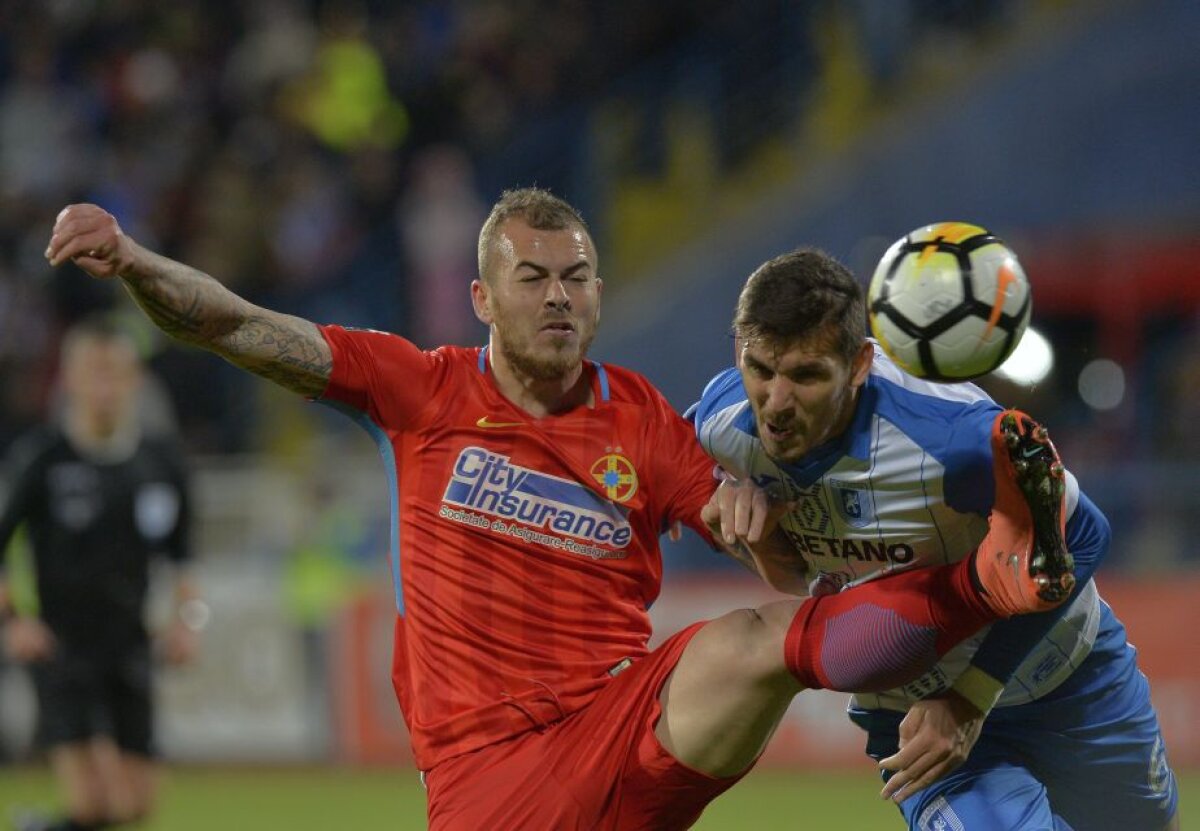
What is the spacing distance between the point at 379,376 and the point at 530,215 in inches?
24.4

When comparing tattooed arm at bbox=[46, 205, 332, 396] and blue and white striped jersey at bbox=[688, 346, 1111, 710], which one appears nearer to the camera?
tattooed arm at bbox=[46, 205, 332, 396]

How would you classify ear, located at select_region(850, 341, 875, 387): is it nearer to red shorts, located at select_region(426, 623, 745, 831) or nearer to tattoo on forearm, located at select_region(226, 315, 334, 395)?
red shorts, located at select_region(426, 623, 745, 831)

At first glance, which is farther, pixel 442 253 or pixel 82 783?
pixel 442 253

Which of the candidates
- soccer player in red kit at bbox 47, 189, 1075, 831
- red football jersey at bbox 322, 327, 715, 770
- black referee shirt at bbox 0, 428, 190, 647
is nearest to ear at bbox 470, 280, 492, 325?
soccer player in red kit at bbox 47, 189, 1075, 831

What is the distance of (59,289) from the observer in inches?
559

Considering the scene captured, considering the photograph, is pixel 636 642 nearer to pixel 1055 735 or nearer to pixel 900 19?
pixel 1055 735

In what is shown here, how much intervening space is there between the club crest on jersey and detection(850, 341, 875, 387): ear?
26 centimetres

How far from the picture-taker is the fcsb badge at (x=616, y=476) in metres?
5.00

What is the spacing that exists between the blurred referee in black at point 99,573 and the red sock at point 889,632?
4.57 metres

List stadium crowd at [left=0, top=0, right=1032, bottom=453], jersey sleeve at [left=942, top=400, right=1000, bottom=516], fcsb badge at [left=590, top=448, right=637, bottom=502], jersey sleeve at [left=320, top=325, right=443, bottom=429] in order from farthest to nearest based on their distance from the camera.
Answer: stadium crowd at [left=0, top=0, right=1032, bottom=453] < fcsb badge at [left=590, top=448, right=637, bottom=502] < jersey sleeve at [left=320, top=325, right=443, bottom=429] < jersey sleeve at [left=942, top=400, right=1000, bottom=516]

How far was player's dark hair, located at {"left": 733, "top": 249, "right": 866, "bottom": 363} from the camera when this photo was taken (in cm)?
439

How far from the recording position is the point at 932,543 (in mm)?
4621

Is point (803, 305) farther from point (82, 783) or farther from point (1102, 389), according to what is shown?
point (1102, 389)

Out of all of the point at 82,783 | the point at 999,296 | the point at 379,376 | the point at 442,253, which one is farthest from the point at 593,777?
the point at 442,253
